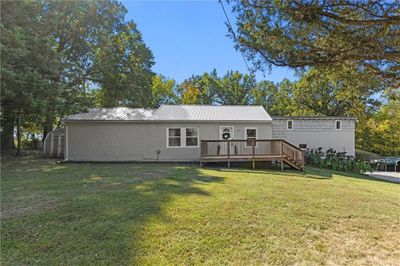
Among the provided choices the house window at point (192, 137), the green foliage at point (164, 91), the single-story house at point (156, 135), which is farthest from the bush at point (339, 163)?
the green foliage at point (164, 91)

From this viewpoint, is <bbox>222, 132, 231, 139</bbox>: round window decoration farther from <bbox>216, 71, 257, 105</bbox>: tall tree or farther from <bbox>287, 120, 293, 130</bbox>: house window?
<bbox>216, 71, 257, 105</bbox>: tall tree

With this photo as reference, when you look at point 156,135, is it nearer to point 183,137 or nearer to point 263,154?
point 183,137

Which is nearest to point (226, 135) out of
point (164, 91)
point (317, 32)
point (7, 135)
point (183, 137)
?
point (183, 137)

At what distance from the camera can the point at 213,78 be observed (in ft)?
110

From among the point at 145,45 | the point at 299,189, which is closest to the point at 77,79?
the point at 145,45

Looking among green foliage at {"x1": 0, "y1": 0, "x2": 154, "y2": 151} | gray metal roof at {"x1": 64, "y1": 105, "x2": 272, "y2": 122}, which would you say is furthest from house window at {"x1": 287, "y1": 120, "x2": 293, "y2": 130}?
green foliage at {"x1": 0, "y1": 0, "x2": 154, "y2": 151}

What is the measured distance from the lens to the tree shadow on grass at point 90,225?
3281mm

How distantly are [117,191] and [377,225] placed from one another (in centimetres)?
525

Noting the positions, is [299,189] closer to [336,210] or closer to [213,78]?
[336,210]

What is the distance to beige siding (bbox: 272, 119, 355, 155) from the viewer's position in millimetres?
18062

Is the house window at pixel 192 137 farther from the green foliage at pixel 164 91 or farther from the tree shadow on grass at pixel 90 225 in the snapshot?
the green foliage at pixel 164 91

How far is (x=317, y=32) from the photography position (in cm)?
425

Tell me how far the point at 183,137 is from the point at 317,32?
10305mm

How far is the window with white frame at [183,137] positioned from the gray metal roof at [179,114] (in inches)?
23.4
